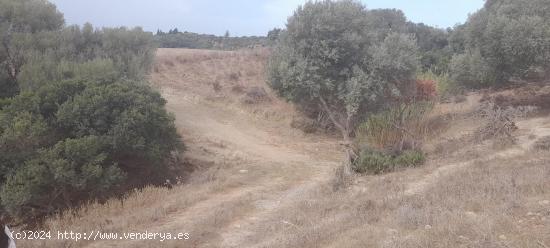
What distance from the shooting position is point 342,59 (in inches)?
610

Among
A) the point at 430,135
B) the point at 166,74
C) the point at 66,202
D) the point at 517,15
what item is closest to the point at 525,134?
the point at 430,135

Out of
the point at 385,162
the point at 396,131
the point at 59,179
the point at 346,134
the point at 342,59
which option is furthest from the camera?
the point at 342,59

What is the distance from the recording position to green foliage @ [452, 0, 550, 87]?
14617mm

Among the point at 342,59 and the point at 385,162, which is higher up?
the point at 342,59

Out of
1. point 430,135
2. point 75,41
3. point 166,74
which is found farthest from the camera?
point 166,74

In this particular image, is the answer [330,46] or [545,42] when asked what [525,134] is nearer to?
[545,42]

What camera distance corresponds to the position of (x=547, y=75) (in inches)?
695

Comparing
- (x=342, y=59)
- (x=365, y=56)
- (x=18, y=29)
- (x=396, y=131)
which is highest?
(x=18, y=29)

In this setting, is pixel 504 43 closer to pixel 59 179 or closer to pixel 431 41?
pixel 59 179

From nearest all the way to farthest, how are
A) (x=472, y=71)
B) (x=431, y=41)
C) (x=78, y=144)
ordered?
(x=78, y=144)
(x=472, y=71)
(x=431, y=41)

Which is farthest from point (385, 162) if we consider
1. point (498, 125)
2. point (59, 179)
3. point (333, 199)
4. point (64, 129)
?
point (64, 129)

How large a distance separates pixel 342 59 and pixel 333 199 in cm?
799

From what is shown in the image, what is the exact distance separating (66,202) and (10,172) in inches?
45.4

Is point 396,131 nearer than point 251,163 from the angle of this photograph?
Yes
